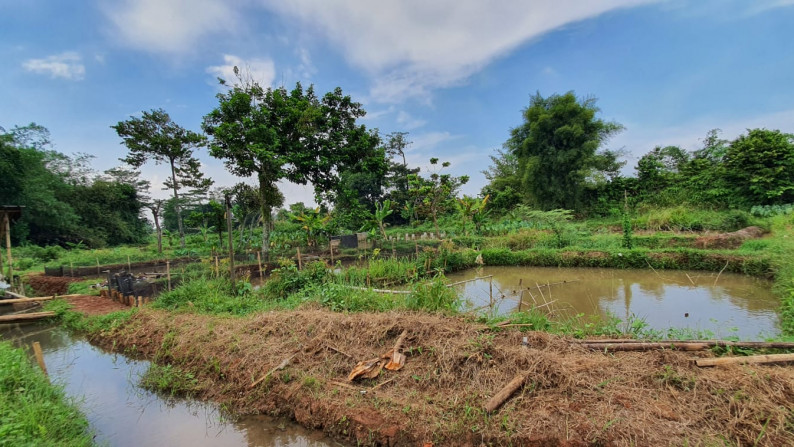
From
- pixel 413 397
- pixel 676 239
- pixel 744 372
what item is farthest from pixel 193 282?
pixel 676 239

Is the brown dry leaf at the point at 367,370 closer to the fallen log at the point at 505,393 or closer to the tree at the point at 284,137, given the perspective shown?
the fallen log at the point at 505,393

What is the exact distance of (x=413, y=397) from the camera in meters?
3.26

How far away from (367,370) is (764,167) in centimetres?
1849

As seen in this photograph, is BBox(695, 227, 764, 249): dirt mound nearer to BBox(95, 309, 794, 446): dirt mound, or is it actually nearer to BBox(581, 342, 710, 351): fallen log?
BBox(581, 342, 710, 351): fallen log

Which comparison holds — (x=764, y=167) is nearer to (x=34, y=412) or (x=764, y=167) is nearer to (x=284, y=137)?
(x=284, y=137)

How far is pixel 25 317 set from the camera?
6.81 meters

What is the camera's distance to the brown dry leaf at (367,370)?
3609mm

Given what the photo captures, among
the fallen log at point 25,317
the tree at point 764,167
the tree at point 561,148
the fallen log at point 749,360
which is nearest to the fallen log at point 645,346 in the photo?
the fallen log at point 749,360

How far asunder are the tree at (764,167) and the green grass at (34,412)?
67.3 feet

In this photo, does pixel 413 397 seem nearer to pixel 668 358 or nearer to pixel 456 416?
pixel 456 416

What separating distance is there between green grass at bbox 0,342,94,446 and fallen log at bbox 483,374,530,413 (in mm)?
3388

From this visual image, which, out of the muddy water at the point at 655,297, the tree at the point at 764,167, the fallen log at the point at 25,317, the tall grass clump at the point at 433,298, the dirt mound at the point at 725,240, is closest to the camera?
the tall grass clump at the point at 433,298

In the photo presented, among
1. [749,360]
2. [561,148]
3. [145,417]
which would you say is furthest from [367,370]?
[561,148]

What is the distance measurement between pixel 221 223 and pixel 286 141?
396 centimetres
